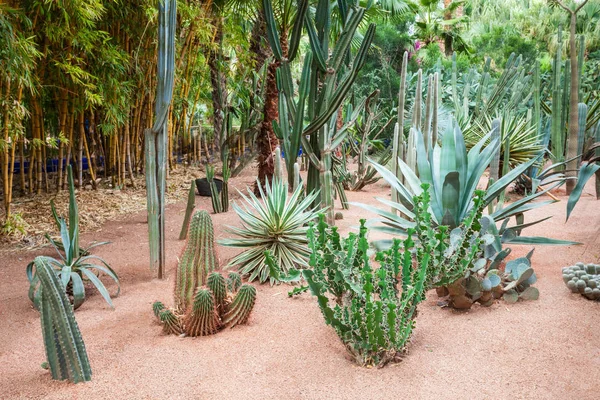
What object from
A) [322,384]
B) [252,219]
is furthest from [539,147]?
[322,384]

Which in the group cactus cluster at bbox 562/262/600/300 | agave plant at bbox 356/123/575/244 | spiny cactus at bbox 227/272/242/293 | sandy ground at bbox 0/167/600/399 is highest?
agave plant at bbox 356/123/575/244

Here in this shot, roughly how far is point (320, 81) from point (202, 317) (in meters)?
2.15

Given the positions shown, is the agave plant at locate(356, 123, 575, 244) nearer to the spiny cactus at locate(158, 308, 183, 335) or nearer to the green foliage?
the green foliage

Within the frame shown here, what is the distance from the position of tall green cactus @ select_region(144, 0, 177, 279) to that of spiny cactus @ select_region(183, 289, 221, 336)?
1065 mm

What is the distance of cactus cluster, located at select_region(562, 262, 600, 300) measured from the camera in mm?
2270

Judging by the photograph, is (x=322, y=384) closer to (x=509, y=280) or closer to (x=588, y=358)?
(x=588, y=358)

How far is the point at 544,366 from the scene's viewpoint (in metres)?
1.85

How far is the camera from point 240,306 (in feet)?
7.68

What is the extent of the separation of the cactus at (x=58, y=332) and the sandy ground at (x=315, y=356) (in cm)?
6

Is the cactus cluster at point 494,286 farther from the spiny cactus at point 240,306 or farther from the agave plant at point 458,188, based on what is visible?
the spiny cactus at point 240,306

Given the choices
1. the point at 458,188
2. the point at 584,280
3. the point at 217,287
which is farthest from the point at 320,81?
the point at 584,280

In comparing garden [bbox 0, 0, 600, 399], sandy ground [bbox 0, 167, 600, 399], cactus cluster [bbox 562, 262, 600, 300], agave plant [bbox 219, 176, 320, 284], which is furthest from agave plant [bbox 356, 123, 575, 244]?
agave plant [bbox 219, 176, 320, 284]

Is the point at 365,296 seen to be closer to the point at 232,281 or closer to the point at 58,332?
the point at 232,281

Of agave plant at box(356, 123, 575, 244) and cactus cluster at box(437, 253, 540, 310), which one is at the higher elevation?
agave plant at box(356, 123, 575, 244)
